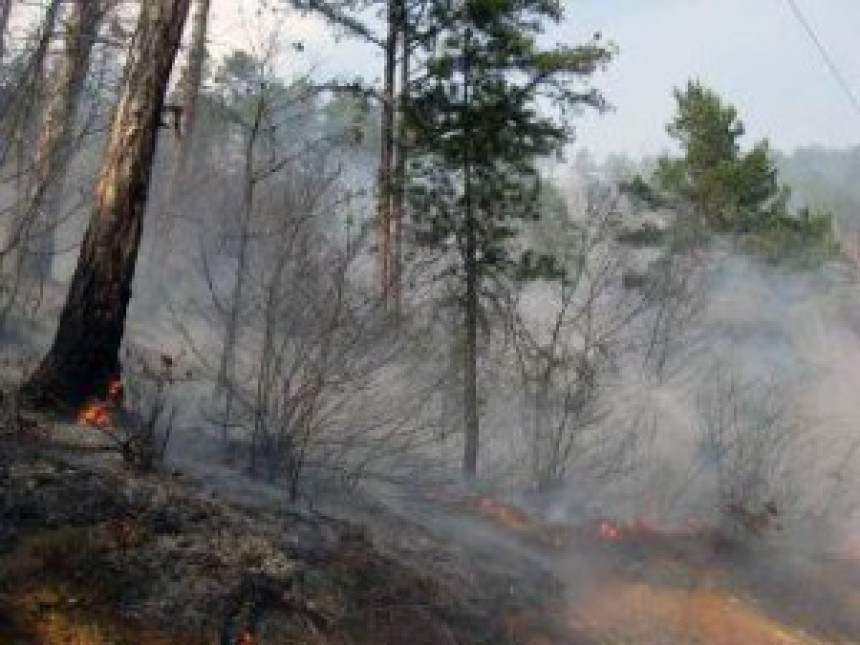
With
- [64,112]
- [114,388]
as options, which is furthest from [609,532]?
[64,112]

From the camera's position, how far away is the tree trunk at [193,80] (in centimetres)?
2027

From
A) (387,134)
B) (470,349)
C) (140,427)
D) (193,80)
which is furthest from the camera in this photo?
(193,80)

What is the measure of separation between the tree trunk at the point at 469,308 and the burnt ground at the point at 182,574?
8121mm

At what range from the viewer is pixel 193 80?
20375 mm

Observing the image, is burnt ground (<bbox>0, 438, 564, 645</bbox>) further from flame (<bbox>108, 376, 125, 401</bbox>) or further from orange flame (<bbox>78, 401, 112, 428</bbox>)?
flame (<bbox>108, 376, 125, 401</bbox>)

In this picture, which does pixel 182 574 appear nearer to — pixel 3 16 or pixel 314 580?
pixel 314 580

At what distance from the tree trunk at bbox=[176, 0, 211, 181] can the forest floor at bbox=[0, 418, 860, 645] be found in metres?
11.5

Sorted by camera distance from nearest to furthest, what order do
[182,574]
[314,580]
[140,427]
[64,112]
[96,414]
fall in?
[182,574], [314,580], [140,427], [96,414], [64,112]

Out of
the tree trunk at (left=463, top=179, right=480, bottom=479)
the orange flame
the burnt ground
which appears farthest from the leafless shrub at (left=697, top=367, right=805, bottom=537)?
the orange flame

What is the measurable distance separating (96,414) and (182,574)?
2645mm

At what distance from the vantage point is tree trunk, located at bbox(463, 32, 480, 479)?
16.4 meters

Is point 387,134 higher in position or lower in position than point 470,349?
higher

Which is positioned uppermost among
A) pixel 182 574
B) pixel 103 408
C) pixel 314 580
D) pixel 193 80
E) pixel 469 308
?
pixel 193 80

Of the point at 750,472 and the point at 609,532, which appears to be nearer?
the point at 609,532
